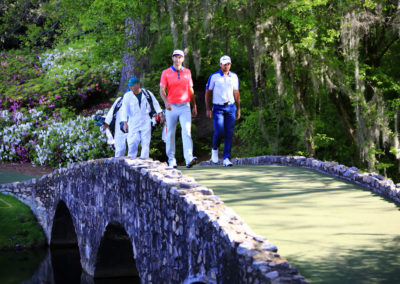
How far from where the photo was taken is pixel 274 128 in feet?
55.5

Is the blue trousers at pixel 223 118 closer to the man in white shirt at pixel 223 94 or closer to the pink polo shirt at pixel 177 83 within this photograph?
the man in white shirt at pixel 223 94

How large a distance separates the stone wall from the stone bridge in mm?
2586

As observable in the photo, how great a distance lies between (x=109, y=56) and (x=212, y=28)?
3.57m

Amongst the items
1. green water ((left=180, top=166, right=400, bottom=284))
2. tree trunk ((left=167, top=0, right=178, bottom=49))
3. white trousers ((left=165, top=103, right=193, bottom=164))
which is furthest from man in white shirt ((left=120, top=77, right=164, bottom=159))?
tree trunk ((left=167, top=0, right=178, bottom=49))

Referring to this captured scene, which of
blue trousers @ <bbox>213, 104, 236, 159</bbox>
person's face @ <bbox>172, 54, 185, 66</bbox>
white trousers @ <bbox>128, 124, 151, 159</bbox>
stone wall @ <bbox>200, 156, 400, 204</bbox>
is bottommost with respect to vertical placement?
stone wall @ <bbox>200, 156, 400, 204</bbox>

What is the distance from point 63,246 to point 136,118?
27.3 feet

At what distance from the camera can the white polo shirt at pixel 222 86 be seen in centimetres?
1034

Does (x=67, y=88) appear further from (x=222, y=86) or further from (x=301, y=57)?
(x=222, y=86)

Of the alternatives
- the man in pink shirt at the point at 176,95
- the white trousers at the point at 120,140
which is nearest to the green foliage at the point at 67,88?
the white trousers at the point at 120,140

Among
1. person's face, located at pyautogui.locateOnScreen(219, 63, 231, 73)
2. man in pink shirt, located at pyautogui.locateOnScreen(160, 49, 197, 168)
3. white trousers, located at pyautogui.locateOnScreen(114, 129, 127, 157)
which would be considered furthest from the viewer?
white trousers, located at pyautogui.locateOnScreen(114, 129, 127, 157)

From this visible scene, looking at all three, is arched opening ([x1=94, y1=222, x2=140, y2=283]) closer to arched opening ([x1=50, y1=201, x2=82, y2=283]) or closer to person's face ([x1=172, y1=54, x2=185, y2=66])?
arched opening ([x1=50, y1=201, x2=82, y2=283])

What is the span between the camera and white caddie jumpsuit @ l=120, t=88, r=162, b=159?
10453 millimetres

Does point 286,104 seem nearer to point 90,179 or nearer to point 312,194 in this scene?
point 90,179

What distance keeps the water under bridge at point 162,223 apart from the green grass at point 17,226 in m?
0.92
